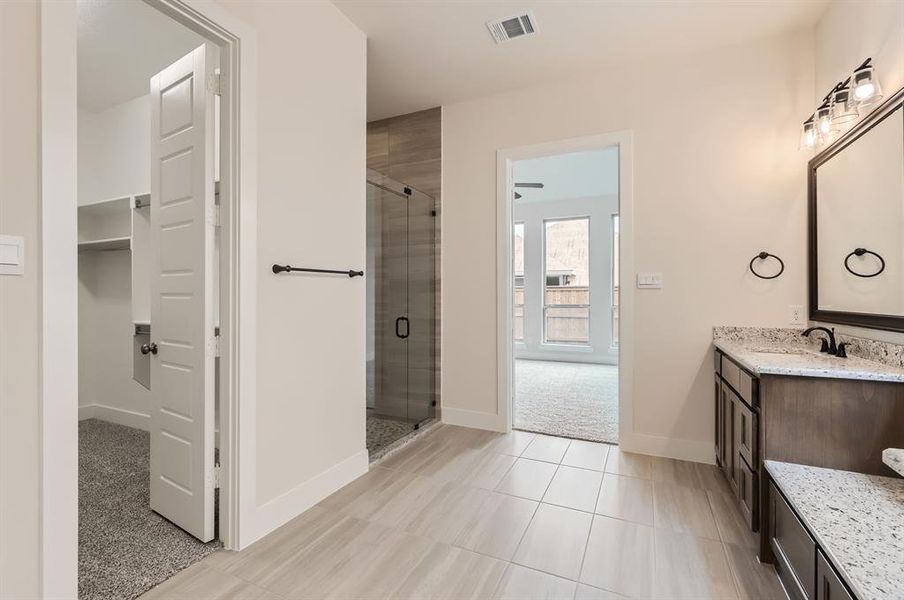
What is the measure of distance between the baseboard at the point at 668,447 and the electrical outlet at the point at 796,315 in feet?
3.20

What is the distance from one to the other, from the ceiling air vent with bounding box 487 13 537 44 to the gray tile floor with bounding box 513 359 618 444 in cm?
295

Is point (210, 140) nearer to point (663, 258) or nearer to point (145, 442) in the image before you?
point (145, 442)

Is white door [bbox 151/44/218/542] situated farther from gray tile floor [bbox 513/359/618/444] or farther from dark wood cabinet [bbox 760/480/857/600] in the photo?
gray tile floor [bbox 513/359/618/444]

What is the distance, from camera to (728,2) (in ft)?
7.76

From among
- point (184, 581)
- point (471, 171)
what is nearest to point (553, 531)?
point (184, 581)

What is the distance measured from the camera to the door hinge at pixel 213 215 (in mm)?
1849

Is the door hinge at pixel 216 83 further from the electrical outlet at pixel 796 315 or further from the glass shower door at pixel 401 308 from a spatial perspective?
the electrical outlet at pixel 796 315

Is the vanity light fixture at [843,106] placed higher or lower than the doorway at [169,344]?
higher

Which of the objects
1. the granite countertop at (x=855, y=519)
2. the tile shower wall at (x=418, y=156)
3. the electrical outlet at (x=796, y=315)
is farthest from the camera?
the tile shower wall at (x=418, y=156)

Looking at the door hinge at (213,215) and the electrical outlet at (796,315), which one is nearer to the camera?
the door hinge at (213,215)

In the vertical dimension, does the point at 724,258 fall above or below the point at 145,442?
above

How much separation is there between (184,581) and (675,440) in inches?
116

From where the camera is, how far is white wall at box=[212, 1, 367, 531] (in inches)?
78.7

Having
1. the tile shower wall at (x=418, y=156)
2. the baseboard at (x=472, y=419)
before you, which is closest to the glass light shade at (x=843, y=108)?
the tile shower wall at (x=418, y=156)
